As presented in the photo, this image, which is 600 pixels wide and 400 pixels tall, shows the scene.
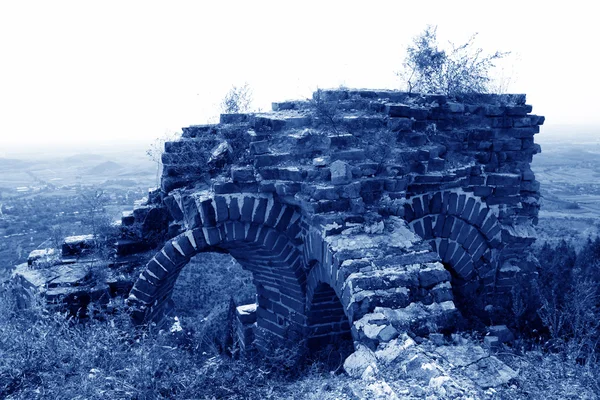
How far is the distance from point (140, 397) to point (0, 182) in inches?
1547

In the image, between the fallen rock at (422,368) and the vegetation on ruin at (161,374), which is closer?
the fallen rock at (422,368)

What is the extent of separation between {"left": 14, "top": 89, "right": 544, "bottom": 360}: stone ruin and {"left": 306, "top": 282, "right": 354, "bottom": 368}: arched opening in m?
0.02

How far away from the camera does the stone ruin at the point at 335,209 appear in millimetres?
3664

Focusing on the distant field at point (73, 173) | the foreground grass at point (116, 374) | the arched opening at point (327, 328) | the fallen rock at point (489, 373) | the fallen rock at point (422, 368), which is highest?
the fallen rock at point (422, 368)

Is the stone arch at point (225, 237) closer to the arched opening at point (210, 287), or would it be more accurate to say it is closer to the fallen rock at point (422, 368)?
the fallen rock at point (422, 368)

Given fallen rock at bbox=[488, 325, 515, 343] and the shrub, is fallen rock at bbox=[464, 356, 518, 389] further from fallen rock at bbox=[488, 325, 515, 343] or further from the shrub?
fallen rock at bbox=[488, 325, 515, 343]

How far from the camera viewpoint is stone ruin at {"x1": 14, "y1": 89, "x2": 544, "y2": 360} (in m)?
3.66

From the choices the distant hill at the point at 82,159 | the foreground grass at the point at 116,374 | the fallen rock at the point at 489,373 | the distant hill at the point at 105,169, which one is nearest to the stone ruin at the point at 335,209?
the fallen rock at the point at 489,373

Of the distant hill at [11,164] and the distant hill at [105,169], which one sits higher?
the distant hill at [11,164]

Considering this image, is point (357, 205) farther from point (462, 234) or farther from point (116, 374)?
point (116, 374)

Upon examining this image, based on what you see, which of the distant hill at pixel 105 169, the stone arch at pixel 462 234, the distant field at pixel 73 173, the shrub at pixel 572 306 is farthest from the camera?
the distant hill at pixel 105 169

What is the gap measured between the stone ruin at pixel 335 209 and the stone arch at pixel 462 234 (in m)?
0.01

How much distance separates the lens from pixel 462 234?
459 centimetres

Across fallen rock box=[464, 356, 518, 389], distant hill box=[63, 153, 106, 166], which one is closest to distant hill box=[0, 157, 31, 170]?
distant hill box=[63, 153, 106, 166]
